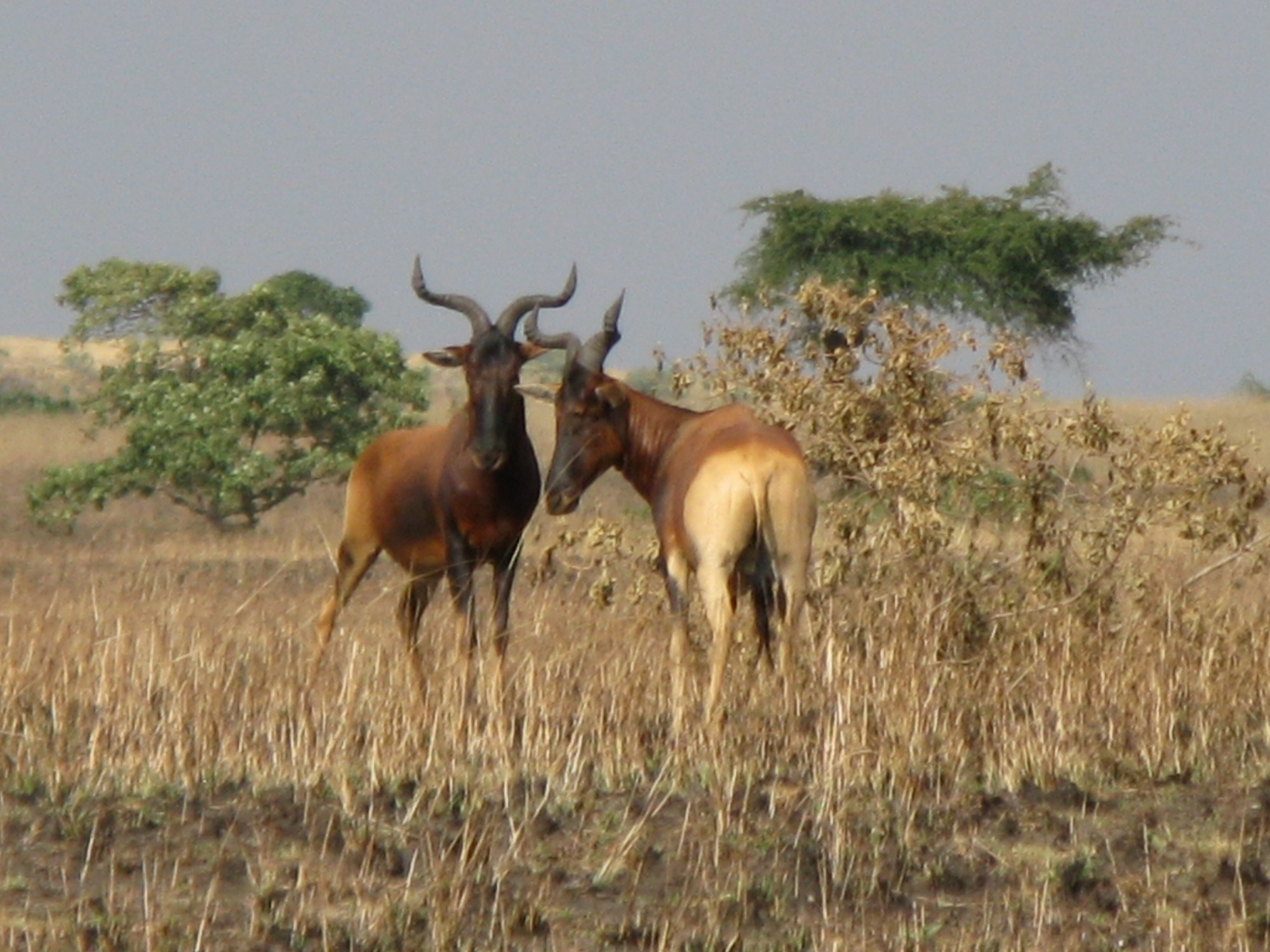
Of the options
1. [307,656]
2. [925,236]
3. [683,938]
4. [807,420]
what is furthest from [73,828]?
[925,236]

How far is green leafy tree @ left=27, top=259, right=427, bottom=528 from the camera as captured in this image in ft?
83.9

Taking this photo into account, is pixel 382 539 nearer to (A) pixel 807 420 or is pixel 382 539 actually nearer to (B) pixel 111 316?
(A) pixel 807 420

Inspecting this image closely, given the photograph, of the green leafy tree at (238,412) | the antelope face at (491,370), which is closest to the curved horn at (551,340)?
the antelope face at (491,370)

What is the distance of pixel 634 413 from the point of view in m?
10.8

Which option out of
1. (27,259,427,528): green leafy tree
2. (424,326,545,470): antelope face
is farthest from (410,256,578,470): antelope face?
(27,259,427,528): green leafy tree

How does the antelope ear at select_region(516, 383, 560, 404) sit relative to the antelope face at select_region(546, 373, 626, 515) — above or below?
above

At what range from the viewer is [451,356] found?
11.3 m

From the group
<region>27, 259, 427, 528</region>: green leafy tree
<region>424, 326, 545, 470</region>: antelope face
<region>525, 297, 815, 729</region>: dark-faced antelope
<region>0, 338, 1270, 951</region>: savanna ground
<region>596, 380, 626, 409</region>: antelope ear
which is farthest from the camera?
<region>27, 259, 427, 528</region>: green leafy tree

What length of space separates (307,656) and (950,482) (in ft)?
11.0

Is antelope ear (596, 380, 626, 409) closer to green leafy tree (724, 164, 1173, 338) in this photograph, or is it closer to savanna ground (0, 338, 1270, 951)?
savanna ground (0, 338, 1270, 951)

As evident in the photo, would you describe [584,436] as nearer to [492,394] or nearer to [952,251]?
[492,394]

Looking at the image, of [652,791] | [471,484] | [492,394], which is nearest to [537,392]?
[492,394]

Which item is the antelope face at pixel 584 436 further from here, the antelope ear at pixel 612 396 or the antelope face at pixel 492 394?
the antelope face at pixel 492 394

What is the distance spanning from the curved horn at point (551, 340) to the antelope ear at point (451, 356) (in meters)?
0.36
